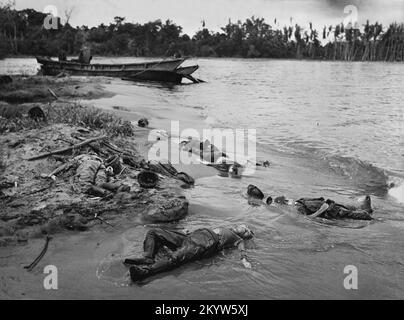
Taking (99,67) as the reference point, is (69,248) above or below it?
below

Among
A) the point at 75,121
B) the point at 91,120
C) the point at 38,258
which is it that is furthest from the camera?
the point at 91,120

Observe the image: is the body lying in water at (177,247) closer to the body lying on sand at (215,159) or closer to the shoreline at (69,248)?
the shoreline at (69,248)

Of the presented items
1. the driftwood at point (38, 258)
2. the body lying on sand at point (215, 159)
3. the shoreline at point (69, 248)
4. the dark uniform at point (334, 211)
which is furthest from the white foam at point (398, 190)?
the driftwood at point (38, 258)

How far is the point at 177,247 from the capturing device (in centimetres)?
416

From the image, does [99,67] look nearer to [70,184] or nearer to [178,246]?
[70,184]

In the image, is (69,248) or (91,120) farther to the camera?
(91,120)

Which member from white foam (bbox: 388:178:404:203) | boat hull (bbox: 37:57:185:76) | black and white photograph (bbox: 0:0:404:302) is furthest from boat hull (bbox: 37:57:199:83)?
white foam (bbox: 388:178:404:203)

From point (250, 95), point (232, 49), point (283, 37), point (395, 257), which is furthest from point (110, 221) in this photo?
point (283, 37)

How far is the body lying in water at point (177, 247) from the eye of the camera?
3.86 meters

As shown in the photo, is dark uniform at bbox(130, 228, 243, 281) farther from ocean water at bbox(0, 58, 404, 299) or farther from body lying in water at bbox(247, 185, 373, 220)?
body lying in water at bbox(247, 185, 373, 220)

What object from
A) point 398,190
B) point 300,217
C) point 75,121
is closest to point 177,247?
point 300,217

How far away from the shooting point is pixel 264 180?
7.77 m

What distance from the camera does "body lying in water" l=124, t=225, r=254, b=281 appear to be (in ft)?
12.7

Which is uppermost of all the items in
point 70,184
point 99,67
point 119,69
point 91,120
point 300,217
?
point 99,67
